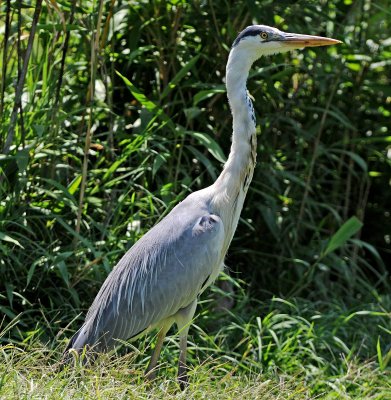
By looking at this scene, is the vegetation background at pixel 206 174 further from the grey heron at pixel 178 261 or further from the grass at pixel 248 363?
the grey heron at pixel 178 261

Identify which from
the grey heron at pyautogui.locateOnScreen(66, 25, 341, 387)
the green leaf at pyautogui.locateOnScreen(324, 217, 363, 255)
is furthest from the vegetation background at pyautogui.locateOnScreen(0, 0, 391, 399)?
the grey heron at pyautogui.locateOnScreen(66, 25, 341, 387)

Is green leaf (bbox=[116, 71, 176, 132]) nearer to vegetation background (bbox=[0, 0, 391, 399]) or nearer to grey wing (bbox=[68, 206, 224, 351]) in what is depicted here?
vegetation background (bbox=[0, 0, 391, 399])

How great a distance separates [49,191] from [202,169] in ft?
3.39

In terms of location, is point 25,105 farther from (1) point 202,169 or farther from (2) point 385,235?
(2) point 385,235

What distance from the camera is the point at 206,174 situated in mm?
5043

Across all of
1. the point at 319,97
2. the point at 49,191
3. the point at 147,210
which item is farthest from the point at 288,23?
the point at 49,191

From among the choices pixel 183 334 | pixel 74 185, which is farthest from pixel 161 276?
pixel 74 185

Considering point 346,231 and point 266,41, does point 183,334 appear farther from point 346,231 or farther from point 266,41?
point 266,41

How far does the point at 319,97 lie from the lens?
219 inches

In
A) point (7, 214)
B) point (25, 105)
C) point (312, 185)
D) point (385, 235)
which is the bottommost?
point (385, 235)

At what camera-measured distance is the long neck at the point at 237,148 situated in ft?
13.0

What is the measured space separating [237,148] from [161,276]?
25.3 inches

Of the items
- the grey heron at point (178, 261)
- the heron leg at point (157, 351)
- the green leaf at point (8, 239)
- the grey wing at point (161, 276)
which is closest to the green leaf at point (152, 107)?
the grey heron at point (178, 261)

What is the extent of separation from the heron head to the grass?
1.19m
